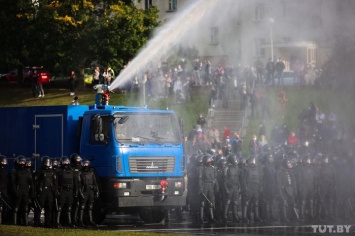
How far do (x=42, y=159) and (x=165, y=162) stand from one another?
3252 millimetres

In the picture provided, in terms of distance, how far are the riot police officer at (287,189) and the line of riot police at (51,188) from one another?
5.99 metres

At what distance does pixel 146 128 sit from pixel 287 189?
523 cm

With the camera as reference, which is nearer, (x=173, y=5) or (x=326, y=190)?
(x=326, y=190)

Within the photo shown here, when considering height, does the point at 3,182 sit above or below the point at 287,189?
above

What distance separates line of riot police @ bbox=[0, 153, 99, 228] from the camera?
1125 inches

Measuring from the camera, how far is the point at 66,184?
2864 cm

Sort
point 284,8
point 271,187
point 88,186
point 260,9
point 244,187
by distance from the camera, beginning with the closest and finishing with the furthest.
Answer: point 88,186
point 244,187
point 271,187
point 284,8
point 260,9

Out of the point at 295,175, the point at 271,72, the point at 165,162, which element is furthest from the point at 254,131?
the point at 165,162

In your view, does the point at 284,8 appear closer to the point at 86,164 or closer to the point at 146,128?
the point at 146,128

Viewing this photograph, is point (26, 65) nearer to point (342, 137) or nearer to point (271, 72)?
point (271, 72)

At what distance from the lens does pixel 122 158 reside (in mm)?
28922

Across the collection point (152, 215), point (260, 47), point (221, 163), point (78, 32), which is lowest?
point (152, 215)

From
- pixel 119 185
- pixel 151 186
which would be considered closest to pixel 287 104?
pixel 151 186

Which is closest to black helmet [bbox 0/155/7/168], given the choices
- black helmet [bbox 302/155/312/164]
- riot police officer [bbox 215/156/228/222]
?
riot police officer [bbox 215/156/228/222]
